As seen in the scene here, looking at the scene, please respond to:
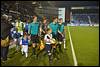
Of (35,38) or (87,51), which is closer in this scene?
(35,38)

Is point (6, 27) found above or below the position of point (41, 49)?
above

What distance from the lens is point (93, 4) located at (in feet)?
336

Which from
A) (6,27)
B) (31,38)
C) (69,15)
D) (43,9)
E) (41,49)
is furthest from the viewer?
(69,15)

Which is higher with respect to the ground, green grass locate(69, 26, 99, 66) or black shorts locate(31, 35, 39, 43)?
black shorts locate(31, 35, 39, 43)

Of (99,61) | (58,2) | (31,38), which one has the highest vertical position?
(58,2)

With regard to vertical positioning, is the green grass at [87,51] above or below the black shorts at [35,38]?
below

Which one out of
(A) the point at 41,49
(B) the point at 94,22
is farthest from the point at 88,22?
(A) the point at 41,49

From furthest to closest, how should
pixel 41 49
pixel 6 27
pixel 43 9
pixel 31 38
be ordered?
1. pixel 43 9
2. pixel 41 49
3. pixel 31 38
4. pixel 6 27

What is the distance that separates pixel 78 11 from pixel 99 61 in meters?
94.7

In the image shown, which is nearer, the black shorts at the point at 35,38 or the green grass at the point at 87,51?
the green grass at the point at 87,51

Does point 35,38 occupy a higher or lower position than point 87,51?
higher

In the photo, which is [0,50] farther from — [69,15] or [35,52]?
[69,15]

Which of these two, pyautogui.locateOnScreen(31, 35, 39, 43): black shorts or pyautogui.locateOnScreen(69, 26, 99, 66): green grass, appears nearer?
pyautogui.locateOnScreen(69, 26, 99, 66): green grass

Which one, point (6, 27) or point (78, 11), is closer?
point (6, 27)
